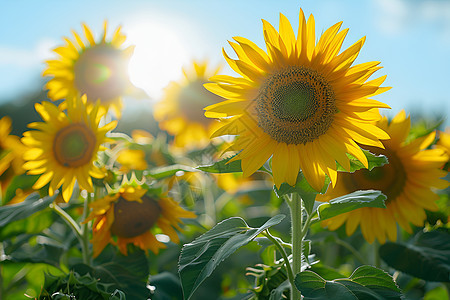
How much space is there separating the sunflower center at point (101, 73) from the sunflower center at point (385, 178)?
94 cm

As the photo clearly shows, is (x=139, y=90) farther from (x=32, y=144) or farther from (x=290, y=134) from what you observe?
(x=290, y=134)

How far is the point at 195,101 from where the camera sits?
2371mm

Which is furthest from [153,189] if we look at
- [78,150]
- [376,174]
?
[376,174]

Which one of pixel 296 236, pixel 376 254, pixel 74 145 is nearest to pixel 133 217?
pixel 74 145

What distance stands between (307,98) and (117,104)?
99 cm

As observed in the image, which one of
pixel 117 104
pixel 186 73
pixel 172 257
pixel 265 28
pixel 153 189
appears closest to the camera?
pixel 265 28

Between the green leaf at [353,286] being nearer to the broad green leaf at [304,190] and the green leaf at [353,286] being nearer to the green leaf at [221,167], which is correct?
the broad green leaf at [304,190]

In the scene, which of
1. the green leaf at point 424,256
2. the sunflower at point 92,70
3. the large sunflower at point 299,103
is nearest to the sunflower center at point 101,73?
the sunflower at point 92,70

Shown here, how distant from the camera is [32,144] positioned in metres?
1.34

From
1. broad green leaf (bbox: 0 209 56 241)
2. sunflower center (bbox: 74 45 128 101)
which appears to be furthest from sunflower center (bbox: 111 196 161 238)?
sunflower center (bbox: 74 45 128 101)

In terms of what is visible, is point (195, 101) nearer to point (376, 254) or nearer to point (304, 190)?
point (376, 254)

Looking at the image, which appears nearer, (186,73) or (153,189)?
(153,189)

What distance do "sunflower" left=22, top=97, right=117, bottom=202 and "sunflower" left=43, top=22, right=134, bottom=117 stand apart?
388mm

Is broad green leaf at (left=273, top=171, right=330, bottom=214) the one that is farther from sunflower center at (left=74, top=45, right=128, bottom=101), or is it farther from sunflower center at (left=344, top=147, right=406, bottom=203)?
sunflower center at (left=74, top=45, right=128, bottom=101)
